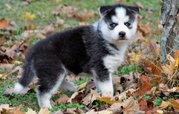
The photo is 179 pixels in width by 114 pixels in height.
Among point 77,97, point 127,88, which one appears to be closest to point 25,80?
point 77,97

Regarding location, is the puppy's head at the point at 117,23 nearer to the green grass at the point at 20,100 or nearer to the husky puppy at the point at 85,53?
the husky puppy at the point at 85,53

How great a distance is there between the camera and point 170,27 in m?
6.84

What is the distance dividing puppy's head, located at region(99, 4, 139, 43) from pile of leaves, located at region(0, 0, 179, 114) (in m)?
0.52

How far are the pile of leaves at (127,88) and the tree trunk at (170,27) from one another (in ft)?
0.74

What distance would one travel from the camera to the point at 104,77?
6871mm

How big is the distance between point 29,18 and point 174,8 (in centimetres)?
625

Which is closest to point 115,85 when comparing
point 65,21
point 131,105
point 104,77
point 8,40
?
point 104,77

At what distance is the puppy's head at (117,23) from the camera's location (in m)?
6.80

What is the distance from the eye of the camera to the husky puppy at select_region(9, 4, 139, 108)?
6.77 metres

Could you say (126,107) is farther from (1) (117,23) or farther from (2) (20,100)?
(2) (20,100)

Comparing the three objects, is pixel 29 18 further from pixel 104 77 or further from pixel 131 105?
pixel 131 105

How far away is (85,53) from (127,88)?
752 millimetres

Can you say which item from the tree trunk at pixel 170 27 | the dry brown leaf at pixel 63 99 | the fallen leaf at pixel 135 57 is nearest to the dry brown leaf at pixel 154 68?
the tree trunk at pixel 170 27

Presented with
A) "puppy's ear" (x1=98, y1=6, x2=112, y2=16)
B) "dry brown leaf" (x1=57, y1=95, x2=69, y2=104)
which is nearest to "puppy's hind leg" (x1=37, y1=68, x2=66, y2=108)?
"dry brown leaf" (x1=57, y1=95, x2=69, y2=104)
